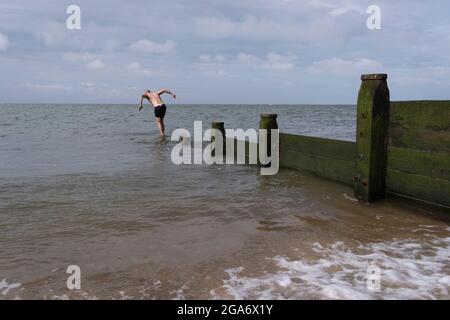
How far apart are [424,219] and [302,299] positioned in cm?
268

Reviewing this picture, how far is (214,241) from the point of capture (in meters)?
4.22

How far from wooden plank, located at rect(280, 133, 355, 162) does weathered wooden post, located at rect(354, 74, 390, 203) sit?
93 cm

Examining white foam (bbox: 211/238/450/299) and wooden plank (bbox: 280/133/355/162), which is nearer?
white foam (bbox: 211/238/450/299)

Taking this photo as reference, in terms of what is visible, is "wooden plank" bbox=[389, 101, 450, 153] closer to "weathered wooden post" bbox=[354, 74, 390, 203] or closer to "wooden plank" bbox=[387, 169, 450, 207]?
"weathered wooden post" bbox=[354, 74, 390, 203]

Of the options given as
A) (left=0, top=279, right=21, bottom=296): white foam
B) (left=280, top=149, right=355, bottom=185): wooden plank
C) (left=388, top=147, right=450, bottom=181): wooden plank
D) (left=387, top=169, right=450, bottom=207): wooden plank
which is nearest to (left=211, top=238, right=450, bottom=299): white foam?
(left=387, top=169, right=450, bottom=207): wooden plank

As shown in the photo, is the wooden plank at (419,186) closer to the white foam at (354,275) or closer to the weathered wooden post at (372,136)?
the weathered wooden post at (372,136)

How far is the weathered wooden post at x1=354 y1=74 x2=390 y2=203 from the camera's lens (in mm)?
5270

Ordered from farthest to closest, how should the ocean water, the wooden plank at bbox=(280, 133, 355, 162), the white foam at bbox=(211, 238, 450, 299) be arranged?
1. the wooden plank at bbox=(280, 133, 355, 162)
2. the ocean water
3. the white foam at bbox=(211, 238, 450, 299)

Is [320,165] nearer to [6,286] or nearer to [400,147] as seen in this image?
[400,147]

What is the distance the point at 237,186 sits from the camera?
23.2 ft

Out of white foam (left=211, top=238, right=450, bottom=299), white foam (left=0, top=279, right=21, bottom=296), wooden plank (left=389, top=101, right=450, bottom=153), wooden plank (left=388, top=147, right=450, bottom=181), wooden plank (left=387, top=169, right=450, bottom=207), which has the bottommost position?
white foam (left=0, top=279, right=21, bottom=296)

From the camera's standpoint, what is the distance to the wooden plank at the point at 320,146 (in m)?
6.51
